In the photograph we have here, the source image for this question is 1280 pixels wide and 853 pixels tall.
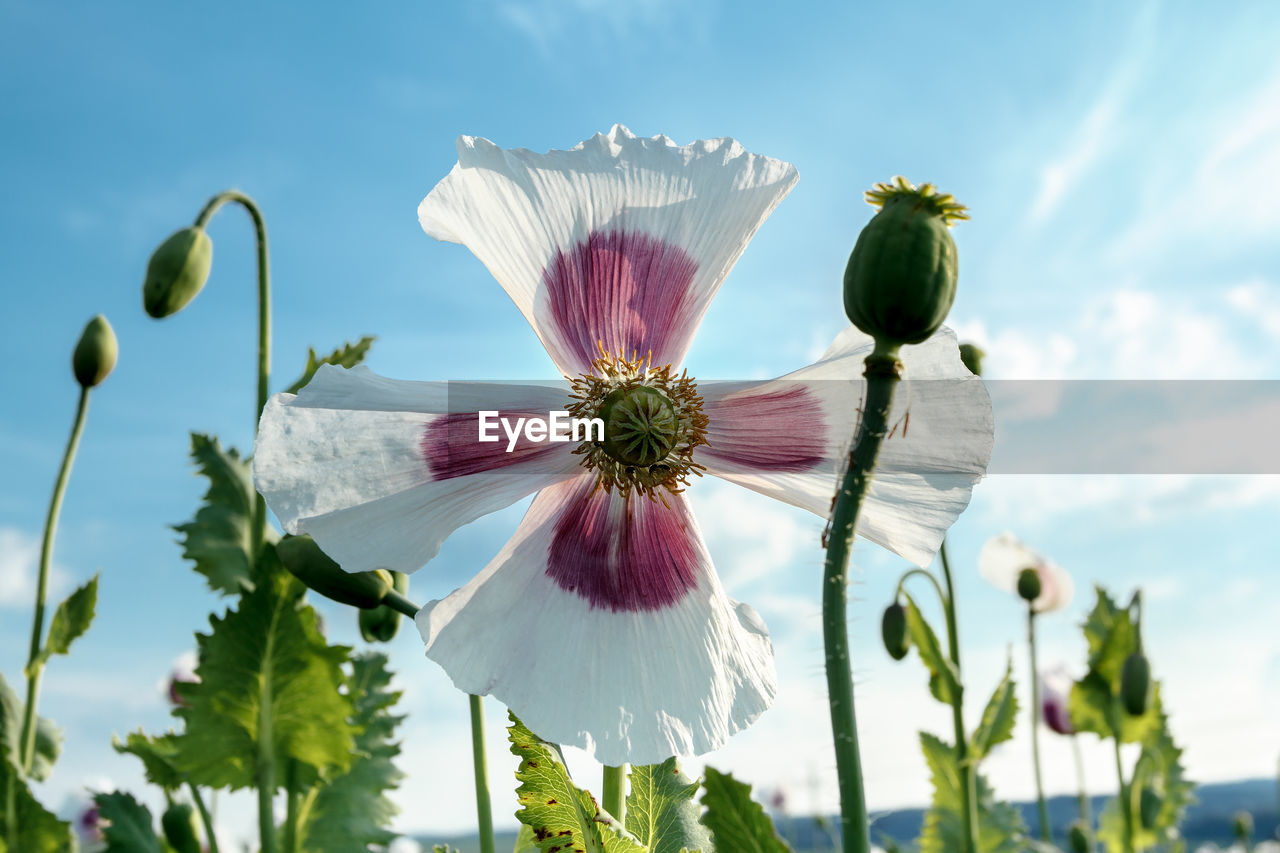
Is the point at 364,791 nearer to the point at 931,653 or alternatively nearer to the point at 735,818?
the point at 931,653

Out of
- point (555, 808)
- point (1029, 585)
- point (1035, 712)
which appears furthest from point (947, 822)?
point (555, 808)

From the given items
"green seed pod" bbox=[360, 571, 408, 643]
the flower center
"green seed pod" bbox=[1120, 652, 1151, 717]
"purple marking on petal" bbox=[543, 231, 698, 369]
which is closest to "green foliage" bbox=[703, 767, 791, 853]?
the flower center

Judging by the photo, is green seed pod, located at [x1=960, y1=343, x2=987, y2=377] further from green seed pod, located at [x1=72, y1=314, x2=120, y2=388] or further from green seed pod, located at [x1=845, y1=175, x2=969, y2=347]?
green seed pod, located at [x1=72, y1=314, x2=120, y2=388]

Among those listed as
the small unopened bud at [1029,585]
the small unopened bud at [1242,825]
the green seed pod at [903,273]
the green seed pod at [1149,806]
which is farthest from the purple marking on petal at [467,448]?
the small unopened bud at [1242,825]

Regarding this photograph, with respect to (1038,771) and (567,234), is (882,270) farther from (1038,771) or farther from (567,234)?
(1038,771)

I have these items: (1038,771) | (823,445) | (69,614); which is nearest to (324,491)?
(823,445)

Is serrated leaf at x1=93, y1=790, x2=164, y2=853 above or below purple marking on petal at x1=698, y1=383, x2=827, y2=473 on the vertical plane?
below

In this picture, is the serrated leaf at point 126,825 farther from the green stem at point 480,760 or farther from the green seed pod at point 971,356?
the green seed pod at point 971,356
